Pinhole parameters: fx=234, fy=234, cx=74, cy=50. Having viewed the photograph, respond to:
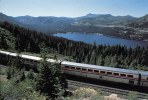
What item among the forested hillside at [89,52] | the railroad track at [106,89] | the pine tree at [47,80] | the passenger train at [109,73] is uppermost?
the pine tree at [47,80]

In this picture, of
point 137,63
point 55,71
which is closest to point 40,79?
point 55,71

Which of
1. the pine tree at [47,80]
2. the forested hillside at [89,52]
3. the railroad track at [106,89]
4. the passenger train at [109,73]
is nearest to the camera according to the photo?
the pine tree at [47,80]

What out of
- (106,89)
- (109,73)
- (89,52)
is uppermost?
(109,73)

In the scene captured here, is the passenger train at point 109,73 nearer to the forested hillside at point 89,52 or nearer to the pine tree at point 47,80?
the pine tree at point 47,80

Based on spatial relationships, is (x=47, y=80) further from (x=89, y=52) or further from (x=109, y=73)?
(x=89, y=52)

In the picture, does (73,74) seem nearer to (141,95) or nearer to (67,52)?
(141,95)

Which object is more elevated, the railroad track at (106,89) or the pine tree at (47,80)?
the pine tree at (47,80)

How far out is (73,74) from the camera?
176ft

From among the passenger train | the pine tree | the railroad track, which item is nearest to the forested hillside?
the passenger train

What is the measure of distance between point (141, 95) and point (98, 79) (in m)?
10.1

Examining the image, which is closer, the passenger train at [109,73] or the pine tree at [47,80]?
the pine tree at [47,80]

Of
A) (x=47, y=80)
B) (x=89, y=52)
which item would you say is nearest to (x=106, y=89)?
(x=47, y=80)

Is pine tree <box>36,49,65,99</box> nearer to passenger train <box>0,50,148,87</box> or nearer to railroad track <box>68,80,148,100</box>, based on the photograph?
railroad track <box>68,80,148,100</box>

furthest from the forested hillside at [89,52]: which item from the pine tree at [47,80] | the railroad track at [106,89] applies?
the pine tree at [47,80]
